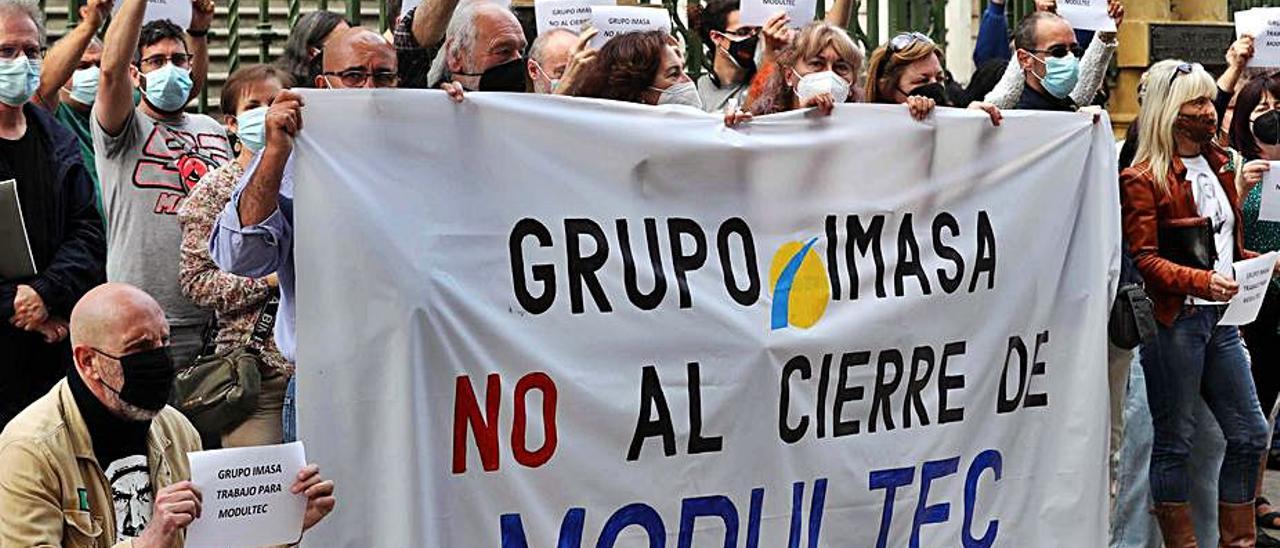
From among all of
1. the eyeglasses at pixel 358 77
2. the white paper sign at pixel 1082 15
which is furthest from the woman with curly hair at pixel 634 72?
the white paper sign at pixel 1082 15

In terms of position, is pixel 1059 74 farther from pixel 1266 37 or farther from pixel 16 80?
pixel 16 80

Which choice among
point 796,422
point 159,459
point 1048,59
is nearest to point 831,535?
point 796,422

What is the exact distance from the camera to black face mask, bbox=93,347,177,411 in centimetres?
430

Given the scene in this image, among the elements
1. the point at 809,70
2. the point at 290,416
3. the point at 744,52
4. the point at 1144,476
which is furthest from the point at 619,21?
the point at 1144,476

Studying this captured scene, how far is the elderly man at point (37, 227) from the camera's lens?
5.47 metres

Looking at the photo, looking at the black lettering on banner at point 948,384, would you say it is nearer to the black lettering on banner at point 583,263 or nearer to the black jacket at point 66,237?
the black lettering on banner at point 583,263

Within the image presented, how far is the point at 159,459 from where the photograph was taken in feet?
14.7

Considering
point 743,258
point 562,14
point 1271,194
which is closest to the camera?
point 743,258

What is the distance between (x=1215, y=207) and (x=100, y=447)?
4.11 metres

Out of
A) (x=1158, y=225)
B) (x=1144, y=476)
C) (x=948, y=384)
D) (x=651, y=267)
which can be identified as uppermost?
(x=651, y=267)

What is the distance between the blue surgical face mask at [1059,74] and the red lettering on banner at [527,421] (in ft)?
10.1

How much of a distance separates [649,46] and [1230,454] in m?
2.73

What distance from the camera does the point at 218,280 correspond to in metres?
5.57

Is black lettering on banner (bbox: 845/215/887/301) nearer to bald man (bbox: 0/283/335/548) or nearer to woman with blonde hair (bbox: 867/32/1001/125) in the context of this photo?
woman with blonde hair (bbox: 867/32/1001/125)
